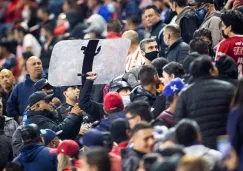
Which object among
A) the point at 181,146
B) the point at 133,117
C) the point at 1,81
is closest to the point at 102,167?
the point at 181,146

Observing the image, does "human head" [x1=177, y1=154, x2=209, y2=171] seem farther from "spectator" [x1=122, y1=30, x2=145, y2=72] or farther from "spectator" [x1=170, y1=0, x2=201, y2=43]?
"spectator" [x1=170, y1=0, x2=201, y2=43]

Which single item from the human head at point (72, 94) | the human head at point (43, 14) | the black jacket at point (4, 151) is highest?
the human head at point (43, 14)

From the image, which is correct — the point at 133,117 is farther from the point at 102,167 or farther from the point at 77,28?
the point at 77,28

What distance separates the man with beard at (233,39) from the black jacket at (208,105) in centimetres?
189

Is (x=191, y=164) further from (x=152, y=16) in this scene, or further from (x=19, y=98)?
(x=152, y=16)

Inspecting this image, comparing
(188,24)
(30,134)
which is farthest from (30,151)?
(188,24)

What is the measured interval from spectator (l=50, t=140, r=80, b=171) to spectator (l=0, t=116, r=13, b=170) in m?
1.89

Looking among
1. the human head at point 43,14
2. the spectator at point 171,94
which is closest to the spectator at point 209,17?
the spectator at point 171,94

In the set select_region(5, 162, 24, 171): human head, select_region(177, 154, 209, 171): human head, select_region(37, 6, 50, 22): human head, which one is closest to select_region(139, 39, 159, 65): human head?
select_region(5, 162, 24, 171): human head

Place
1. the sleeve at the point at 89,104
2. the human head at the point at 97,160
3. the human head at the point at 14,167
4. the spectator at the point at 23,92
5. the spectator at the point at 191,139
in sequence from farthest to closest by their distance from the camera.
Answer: the spectator at the point at 23,92 < the sleeve at the point at 89,104 < the human head at the point at 14,167 < the spectator at the point at 191,139 < the human head at the point at 97,160

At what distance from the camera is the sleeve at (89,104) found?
14.5 meters

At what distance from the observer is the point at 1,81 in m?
17.6

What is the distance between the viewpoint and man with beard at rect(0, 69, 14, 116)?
17.5 metres

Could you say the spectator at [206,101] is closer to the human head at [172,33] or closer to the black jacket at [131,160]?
the black jacket at [131,160]
